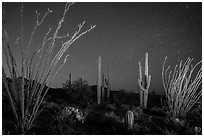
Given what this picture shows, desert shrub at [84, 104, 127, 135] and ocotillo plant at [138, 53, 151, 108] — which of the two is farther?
ocotillo plant at [138, 53, 151, 108]

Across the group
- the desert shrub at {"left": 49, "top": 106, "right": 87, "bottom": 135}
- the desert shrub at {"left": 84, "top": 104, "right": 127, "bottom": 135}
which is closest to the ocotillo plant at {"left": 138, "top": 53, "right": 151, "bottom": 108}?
the desert shrub at {"left": 84, "top": 104, "right": 127, "bottom": 135}

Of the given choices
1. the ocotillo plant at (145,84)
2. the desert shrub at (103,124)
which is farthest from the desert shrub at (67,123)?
the ocotillo plant at (145,84)

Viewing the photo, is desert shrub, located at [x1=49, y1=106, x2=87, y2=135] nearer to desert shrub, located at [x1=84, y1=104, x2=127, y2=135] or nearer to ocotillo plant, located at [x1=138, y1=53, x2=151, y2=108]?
desert shrub, located at [x1=84, y1=104, x2=127, y2=135]

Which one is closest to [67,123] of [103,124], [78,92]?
[103,124]

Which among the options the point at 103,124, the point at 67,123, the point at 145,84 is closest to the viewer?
the point at 67,123

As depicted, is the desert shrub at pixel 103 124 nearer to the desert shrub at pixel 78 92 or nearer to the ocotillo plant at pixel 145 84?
the ocotillo plant at pixel 145 84

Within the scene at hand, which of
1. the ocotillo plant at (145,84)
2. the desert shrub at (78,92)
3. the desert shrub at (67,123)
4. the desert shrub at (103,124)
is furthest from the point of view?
the desert shrub at (78,92)

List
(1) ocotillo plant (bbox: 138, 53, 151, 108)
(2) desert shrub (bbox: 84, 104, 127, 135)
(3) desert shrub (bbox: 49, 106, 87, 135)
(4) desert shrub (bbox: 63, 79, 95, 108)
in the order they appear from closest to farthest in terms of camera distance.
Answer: (3) desert shrub (bbox: 49, 106, 87, 135), (2) desert shrub (bbox: 84, 104, 127, 135), (1) ocotillo plant (bbox: 138, 53, 151, 108), (4) desert shrub (bbox: 63, 79, 95, 108)

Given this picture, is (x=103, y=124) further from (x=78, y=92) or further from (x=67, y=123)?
(x=78, y=92)

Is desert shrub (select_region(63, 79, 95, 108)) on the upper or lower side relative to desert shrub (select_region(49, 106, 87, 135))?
upper

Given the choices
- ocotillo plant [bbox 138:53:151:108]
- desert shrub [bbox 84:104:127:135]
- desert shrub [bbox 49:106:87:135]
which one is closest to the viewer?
desert shrub [bbox 49:106:87:135]

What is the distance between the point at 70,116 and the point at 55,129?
26.4 inches

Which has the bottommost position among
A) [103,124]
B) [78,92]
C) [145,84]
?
[103,124]

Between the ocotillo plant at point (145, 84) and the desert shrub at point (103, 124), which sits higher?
the ocotillo plant at point (145, 84)
